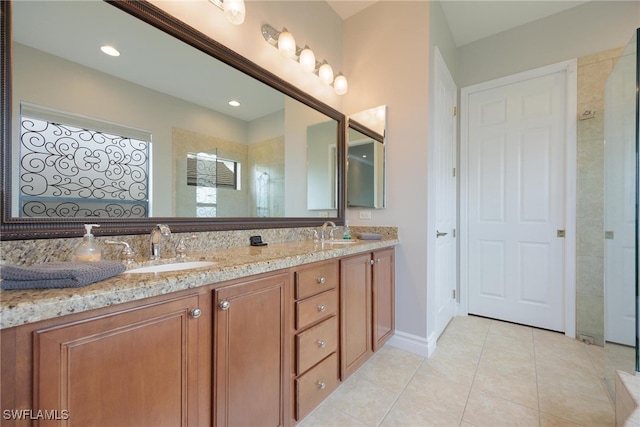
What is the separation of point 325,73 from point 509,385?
2646mm

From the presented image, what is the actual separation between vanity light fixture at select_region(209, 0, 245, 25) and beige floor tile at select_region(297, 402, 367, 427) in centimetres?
225

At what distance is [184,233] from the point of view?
1.31 metres

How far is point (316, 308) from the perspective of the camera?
1.34 metres

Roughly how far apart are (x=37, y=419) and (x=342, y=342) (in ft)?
4.16

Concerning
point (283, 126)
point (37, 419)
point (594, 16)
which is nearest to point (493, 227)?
point (594, 16)

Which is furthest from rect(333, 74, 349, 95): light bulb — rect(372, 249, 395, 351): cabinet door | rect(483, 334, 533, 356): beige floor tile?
rect(483, 334, 533, 356): beige floor tile

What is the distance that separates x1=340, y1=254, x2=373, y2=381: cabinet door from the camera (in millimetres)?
1541

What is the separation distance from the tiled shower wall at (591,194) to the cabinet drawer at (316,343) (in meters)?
2.35

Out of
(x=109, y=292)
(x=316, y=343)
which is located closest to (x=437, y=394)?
(x=316, y=343)

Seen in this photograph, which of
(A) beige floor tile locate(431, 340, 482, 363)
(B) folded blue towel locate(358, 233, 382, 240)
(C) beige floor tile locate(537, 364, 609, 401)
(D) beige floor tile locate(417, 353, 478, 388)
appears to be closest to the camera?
(C) beige floor tile locate(537, 364, 609, 401)

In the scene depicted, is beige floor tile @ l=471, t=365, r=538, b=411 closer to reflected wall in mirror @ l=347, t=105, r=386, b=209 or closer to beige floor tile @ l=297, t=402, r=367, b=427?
beige floor tile @ l=297, t=402, r=367, b=427

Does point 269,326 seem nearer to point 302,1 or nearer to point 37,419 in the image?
point 37,419

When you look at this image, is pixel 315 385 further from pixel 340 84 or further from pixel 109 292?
pixel 340 84

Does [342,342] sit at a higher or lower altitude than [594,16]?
lower
